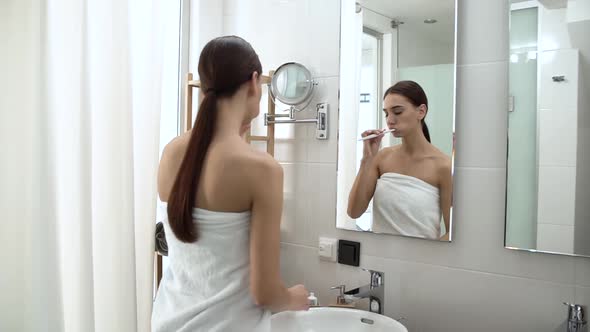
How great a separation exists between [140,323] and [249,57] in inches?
40.6

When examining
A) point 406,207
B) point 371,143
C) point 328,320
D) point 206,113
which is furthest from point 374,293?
point 206,113

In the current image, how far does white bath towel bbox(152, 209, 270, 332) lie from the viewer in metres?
1.19

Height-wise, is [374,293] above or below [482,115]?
below

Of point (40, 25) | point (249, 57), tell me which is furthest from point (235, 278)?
point (40, 25)

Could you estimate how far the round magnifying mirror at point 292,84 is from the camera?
190cm

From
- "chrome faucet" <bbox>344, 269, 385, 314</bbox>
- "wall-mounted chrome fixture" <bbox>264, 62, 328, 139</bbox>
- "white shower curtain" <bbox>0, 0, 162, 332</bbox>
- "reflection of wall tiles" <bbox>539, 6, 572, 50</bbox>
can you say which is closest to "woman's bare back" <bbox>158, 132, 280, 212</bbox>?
"white shower curtain" <bbox>0, 0, 162, 332</bbox>

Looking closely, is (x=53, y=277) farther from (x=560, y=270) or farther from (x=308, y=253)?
(x=560, y=270)

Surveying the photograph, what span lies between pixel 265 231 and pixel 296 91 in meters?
0.86

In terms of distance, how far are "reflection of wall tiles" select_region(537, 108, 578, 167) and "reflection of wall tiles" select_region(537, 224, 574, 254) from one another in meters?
0.18

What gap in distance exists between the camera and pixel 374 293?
5.41ft

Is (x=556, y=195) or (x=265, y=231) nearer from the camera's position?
(x=265, y=231)

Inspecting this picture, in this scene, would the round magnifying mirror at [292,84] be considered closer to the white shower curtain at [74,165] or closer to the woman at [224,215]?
the white shower curtain at [74,165]

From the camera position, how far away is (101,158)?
154 cm

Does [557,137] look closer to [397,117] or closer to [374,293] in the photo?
[397,117]
